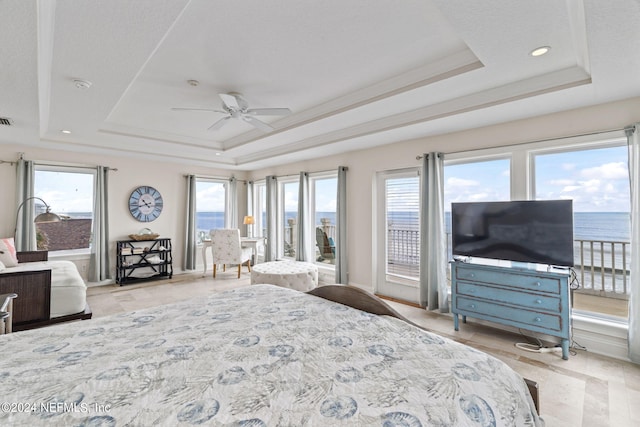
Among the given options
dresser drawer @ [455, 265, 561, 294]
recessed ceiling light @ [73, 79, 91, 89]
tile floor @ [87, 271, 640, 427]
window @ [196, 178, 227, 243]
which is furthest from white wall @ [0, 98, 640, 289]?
recessed ceiling light @ [73, 79, 91, 89]

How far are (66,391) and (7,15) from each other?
193cm

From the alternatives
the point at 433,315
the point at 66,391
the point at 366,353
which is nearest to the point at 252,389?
the point at 366,353

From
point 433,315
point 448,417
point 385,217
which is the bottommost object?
point 433,315

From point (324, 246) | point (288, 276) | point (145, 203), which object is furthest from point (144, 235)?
point (324, 246)

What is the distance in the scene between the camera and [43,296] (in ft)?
9.90

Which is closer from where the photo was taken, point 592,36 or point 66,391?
point 66,391

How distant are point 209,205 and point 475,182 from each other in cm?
564

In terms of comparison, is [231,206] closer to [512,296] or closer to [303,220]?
[303,220]

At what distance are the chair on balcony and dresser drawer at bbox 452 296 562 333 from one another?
271cm

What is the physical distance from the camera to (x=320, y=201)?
585 cm

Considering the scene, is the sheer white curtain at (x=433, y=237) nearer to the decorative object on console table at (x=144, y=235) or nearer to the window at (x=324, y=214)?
the window at (x=324, y=214)

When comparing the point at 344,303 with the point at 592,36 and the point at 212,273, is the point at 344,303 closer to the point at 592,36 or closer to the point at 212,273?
the point at 592,36

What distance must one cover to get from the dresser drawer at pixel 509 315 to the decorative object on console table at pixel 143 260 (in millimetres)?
5311

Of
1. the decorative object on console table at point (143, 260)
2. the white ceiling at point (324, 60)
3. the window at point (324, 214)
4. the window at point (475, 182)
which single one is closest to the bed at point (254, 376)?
the white ceiling at point (324, 60)
